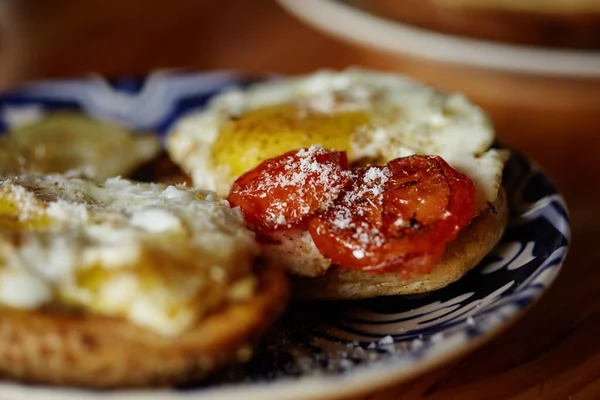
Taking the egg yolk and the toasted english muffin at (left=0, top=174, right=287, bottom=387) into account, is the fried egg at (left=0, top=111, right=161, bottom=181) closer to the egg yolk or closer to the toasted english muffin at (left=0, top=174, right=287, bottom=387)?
the egg yolk

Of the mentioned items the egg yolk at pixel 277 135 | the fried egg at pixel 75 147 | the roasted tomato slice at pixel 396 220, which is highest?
the fried egg at pixel 75 147

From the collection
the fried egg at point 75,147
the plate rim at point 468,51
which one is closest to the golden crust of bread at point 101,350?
the fried egg at point 75,147

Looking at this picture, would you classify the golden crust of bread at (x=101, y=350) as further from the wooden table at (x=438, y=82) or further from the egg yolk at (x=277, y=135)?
the egg yolk at (x=277, y=135)

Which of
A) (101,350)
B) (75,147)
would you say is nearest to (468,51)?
(75,147)

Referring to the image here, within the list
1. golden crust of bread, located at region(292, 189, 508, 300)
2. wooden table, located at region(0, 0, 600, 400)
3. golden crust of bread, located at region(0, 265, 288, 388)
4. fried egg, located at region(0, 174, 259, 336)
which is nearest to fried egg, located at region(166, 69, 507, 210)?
golden crust of bread, located at region(292, 189, 508, 300)

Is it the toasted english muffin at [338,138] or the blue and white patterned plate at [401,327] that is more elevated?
the toasted english muffin at [338,138]
